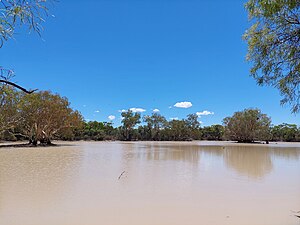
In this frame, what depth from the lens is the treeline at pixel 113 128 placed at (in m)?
32.3

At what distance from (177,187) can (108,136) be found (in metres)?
66.5

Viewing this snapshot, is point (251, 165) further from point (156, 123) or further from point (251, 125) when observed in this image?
point (156, 123)

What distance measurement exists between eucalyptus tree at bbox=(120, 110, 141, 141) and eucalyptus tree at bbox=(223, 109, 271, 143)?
1034 inches

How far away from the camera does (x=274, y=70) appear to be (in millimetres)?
5211

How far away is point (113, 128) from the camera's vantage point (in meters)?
78.4

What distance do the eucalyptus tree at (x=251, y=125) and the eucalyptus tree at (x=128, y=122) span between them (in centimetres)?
2626

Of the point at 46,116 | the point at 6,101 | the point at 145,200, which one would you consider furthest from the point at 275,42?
the point at 46,116

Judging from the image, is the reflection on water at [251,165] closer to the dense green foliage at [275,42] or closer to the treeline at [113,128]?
the dense green foliage at [275,42]

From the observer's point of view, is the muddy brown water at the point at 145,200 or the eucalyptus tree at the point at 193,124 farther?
the eucalyptus tree at the point at 193,124

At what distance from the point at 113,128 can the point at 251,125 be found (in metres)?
40.3

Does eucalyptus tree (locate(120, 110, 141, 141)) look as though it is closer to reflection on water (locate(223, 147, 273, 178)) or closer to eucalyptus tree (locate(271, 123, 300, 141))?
eucalyptus tree (locate(271, 123, 300, 141))

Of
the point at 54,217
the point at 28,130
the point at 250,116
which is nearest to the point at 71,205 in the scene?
the point at 54,217

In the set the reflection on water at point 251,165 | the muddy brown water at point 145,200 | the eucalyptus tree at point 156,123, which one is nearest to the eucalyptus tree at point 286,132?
the eucalyptus tree at point 156,123

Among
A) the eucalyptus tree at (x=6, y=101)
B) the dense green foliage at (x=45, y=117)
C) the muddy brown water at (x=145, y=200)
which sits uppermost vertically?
the dense green foliage at (x=45, y=117)
